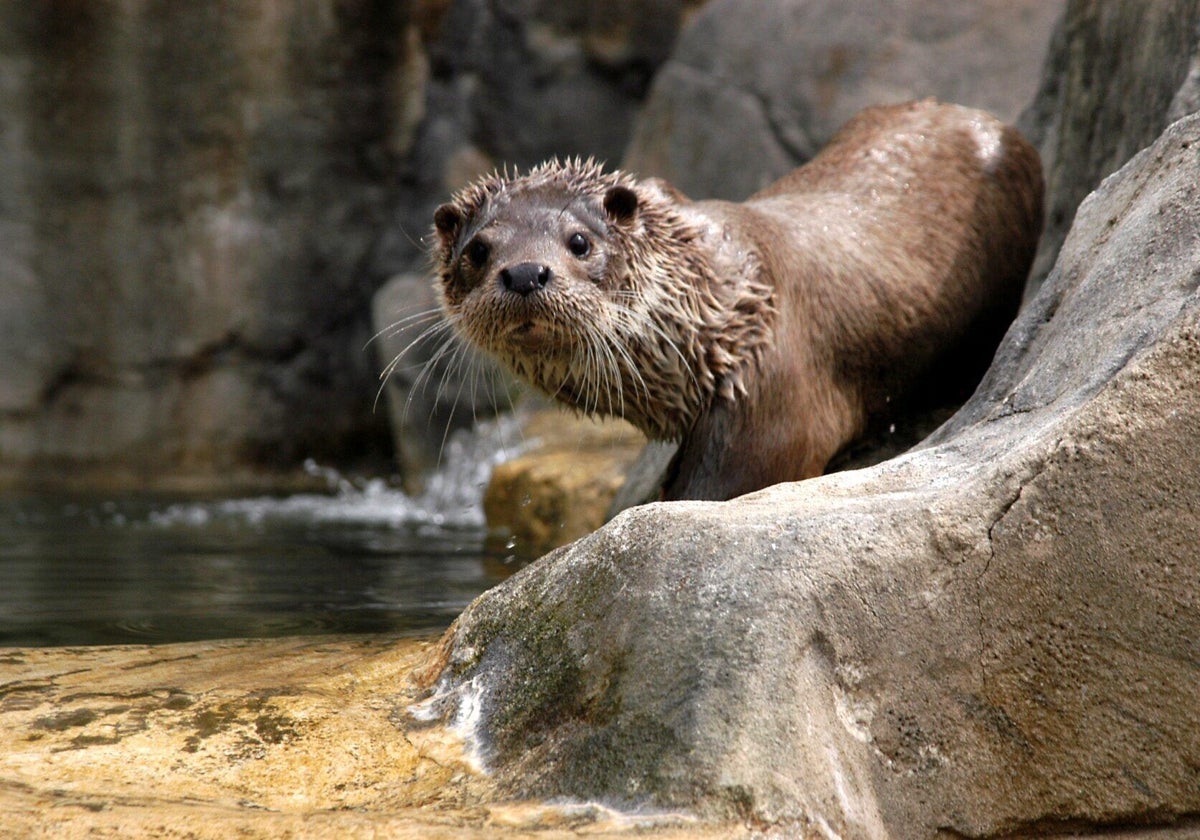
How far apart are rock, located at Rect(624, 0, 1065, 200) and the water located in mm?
2224

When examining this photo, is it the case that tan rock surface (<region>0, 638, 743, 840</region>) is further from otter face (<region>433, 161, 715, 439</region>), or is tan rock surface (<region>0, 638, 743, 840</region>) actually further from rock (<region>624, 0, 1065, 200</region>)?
rock (<region>624, 0, 1065, 200</region>)

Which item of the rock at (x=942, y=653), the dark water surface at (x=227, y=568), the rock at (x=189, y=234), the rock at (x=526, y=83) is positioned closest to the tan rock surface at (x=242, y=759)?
the rock at (x=942, y=653)

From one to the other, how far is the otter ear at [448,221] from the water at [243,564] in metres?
1.11

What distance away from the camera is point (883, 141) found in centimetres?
483

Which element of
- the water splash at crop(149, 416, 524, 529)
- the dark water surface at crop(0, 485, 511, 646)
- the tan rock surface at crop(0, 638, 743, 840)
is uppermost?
the water splash at crop(149, 416, 524, 529)

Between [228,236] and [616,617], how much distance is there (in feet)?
25.4

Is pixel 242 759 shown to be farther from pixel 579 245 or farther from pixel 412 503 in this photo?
pixel 412 503

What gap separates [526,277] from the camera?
12.3 ft

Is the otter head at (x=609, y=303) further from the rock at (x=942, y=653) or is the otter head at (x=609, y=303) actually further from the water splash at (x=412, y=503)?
the water splash at (x=412, y=503)

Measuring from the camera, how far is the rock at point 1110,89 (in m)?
3.90

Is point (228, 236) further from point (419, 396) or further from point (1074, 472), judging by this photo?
point (1074, 472)

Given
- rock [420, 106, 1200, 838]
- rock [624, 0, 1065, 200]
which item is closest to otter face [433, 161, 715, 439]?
rock [420, 106, 1200, 838]

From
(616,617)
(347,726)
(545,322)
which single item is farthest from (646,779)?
(545,322)

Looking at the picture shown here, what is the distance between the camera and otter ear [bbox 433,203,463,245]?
4188 millimetres
